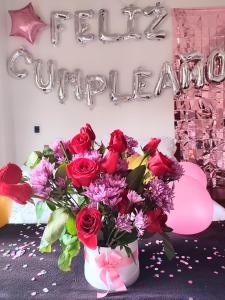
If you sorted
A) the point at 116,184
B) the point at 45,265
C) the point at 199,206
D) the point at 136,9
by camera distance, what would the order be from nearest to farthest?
1. the point at 116,184
2. the point at 45,265
3. the point at 199,206
4. the point at 136,9

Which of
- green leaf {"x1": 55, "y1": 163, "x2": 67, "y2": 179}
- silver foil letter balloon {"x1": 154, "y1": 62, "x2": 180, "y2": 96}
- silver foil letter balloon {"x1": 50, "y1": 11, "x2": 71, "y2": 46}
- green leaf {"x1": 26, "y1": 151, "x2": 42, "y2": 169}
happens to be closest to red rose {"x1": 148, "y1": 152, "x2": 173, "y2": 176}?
green leaf {"x1": 55, "y1": 163, "x2": 67, "y2": 179}

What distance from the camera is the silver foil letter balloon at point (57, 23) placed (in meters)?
2.82

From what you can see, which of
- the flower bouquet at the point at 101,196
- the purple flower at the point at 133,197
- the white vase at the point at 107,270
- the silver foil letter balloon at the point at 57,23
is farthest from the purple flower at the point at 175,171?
the silver foil letter balloon at the point at 57,23

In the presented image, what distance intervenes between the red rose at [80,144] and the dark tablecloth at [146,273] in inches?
15.7

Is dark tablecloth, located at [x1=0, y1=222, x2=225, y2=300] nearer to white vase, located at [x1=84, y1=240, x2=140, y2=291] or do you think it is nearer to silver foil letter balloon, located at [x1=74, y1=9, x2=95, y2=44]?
white vase, located at [x1=84, y1=240, x2=140, y2=291]

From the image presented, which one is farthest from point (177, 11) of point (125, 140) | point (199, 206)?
point (125, 140)

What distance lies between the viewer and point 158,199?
2.77ft

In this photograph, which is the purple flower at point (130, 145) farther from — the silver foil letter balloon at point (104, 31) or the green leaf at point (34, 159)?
the silver foil letter balloon at point (104, 31)

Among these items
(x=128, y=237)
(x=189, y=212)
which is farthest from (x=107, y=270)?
(x=189, y=212)

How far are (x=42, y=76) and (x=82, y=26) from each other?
544 millimetres

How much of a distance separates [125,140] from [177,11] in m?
2.29

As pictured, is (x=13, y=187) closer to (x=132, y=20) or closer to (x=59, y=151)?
(x=59, y=151)

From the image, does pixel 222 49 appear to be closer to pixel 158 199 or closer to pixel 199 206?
pixel 199 206

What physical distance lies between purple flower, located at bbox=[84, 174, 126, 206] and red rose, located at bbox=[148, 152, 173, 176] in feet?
0.28
